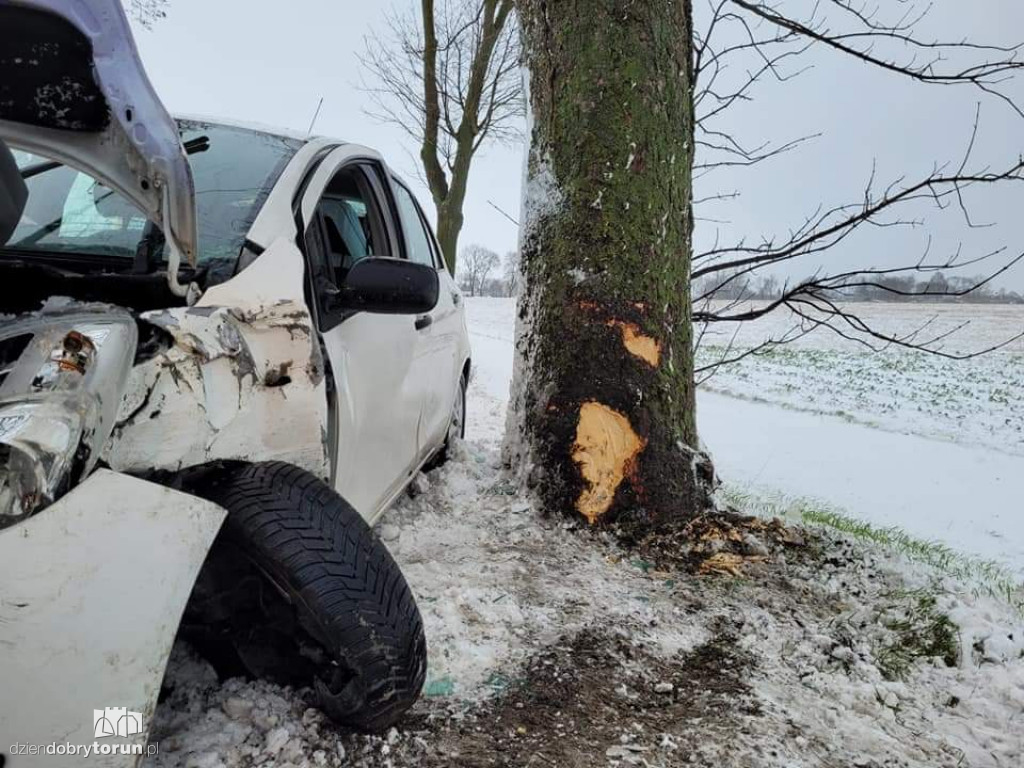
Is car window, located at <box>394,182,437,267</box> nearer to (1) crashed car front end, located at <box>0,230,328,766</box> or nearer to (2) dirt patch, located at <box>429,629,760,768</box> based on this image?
(1) crashed car front end, located at <box>0,230,328,766</box>

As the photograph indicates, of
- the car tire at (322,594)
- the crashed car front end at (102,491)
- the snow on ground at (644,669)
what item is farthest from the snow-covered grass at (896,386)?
the crashed car front end at (102,491)

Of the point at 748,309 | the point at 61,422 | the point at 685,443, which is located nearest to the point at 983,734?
the point at 685,443

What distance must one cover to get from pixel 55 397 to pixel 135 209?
833 mm

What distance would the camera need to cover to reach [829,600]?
8.19ft

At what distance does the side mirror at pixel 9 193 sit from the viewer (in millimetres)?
1412

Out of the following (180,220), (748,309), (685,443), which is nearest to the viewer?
(180,220)

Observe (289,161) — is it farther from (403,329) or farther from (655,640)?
(655,640)

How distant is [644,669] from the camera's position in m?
2.02

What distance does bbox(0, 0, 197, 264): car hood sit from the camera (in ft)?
3.89

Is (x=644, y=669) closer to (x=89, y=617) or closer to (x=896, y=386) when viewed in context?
(x=89, y=617)

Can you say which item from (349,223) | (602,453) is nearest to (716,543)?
(602,453)

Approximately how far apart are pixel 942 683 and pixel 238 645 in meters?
2.07

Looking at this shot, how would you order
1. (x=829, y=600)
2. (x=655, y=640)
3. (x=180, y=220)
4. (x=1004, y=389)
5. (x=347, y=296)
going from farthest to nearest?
(x=1004, y=389) → (x=829, y=600) → (x=655, y=640) → (x=347, y=296) → (x=180, y=220)

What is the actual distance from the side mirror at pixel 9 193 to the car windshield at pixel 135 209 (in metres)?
0.27
